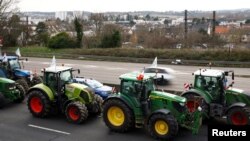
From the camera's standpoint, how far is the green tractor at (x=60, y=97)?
1510 centimetres

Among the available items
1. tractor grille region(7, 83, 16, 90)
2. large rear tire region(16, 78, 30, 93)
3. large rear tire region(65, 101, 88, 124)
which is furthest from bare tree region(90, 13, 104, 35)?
large rear tire region(65, 101, 88, 124)

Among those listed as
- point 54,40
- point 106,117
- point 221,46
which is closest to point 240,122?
point 106,117

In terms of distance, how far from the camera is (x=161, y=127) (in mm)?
12742

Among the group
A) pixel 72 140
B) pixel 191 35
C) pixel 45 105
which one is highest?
pixel 191 35

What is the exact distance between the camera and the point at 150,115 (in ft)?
42.2

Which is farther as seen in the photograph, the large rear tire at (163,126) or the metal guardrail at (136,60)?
the metal guardrail at (136,60)

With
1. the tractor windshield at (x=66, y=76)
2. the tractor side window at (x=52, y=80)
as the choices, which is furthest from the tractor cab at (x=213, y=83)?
the tractor side window at (x=52, y=80)

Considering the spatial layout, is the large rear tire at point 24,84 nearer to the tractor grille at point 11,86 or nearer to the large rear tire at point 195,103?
the tractor grille at point 11,86

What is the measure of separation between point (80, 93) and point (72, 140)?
2.78m

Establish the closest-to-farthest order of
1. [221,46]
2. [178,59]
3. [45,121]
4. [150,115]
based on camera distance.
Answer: [150,115] < [45,121] < [178,59] < [221,46]

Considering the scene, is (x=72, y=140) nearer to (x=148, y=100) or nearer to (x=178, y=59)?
(x=148, y=100)

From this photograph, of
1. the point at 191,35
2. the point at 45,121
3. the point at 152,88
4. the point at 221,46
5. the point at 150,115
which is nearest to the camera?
the point at 150,115

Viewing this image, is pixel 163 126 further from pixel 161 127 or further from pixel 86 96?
pixel 86 96

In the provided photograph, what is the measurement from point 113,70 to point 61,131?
19932 millimetres
